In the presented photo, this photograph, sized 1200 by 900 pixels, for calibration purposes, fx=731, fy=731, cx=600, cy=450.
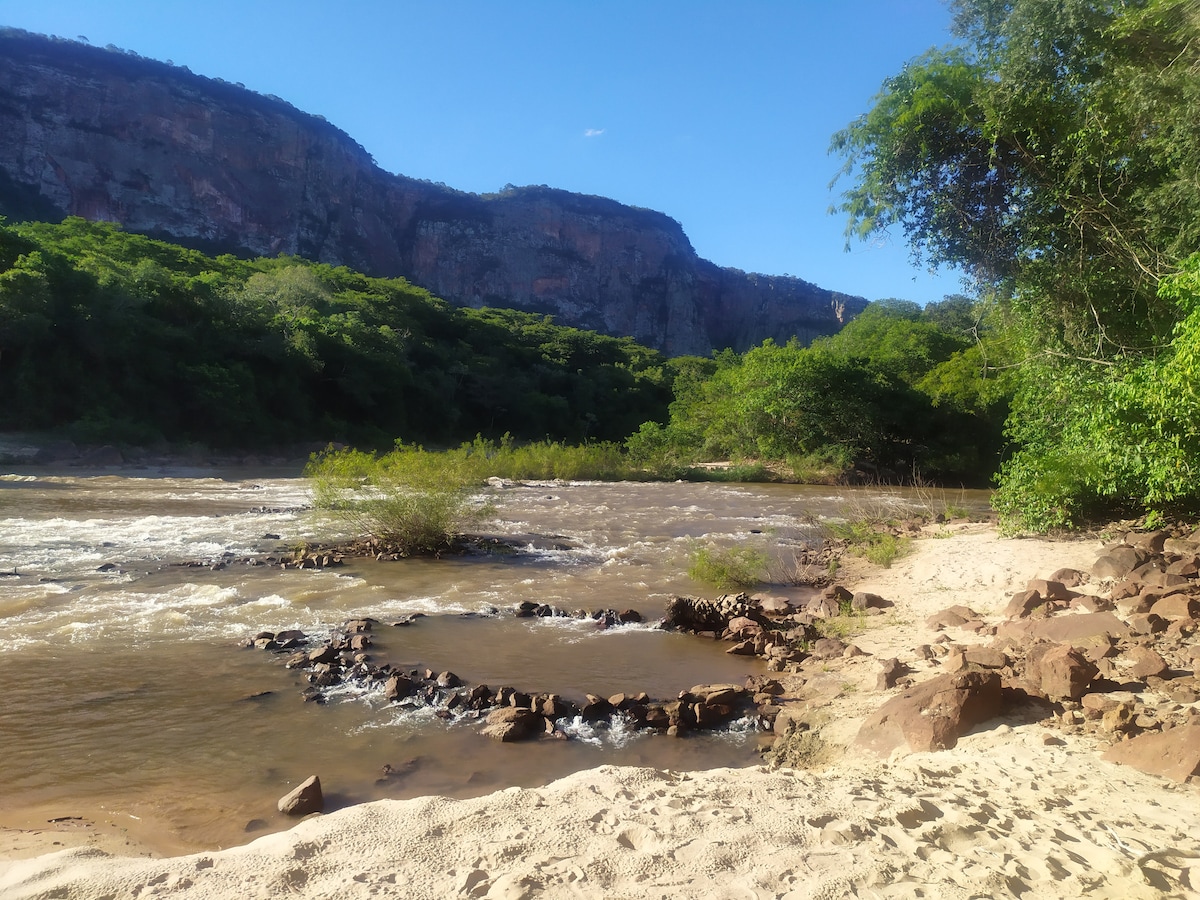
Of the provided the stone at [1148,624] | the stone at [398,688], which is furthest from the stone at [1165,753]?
the stone at [398,688]

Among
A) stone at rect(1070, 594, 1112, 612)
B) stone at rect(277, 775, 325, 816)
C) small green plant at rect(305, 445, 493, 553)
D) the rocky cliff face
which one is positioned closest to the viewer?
stone at rect(277, 775, 325, 816)

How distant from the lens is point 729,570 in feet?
33.7

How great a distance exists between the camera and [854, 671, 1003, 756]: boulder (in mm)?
4570

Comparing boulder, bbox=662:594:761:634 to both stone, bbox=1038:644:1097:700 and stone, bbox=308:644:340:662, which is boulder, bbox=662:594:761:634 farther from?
stone, bbox=308:644:340:662

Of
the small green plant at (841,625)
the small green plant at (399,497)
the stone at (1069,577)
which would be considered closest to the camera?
the small green plant at (841,625)

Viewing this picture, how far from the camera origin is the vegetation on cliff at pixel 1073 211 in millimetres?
7242

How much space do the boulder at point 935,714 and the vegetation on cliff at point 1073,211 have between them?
11.2ft

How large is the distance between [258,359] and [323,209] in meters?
54.0

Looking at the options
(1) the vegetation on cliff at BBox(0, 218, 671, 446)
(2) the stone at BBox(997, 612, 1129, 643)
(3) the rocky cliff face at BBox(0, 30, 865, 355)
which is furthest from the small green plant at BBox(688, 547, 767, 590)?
(3) the rocky cliff face at BBox(0, 30, 865, 355)

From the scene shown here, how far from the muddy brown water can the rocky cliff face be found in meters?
57.4

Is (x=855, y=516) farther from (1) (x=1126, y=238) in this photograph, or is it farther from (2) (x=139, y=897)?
(2) (x=139, y=897)

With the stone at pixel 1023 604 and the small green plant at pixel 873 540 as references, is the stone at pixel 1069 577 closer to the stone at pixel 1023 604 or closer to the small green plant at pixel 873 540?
the stone at pixel 1023 604

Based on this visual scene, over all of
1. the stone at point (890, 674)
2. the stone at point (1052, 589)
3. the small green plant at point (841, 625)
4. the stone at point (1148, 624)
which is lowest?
the small green plant at point (841, 625)

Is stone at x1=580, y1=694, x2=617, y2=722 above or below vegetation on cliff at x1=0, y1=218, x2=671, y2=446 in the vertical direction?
below
